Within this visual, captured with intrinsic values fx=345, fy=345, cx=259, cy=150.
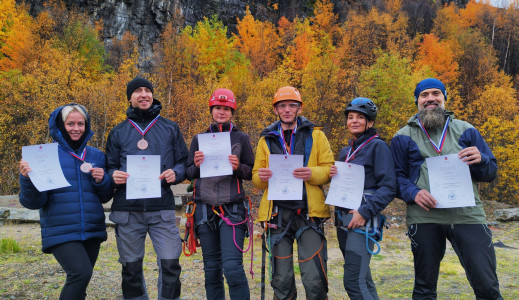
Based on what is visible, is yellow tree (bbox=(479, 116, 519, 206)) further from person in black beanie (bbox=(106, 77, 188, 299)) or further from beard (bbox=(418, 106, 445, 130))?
person in black beanie (bbox=(106, 77, 188, 299))

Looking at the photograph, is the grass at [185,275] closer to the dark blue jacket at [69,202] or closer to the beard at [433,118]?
the dark blue jacket at [69,202]

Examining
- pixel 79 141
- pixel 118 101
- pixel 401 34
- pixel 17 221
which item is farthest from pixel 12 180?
pixel 401 34

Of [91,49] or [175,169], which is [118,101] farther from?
[175,169]

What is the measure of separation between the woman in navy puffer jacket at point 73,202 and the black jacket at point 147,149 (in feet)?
0.45

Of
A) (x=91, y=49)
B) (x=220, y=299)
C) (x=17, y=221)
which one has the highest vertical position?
(x=91, y=49)

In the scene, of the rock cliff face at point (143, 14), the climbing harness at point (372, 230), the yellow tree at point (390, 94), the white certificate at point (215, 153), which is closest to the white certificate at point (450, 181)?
the climbing harness at point (372, 230)

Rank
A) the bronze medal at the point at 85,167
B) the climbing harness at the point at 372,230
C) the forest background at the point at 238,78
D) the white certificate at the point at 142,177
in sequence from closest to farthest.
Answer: the climbing harness at the point at 372,230 < the bronze medal at the point at 85,167 < the white certificate at the point at 142,177 < the forest background at the point at 238,78

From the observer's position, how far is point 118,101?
88.6 ft

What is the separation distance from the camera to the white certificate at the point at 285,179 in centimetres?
350

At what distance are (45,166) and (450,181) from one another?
3792mm

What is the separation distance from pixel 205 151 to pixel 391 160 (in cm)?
195

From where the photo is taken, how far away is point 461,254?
10.4 ft

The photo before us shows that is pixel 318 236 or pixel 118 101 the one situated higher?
pixel 118 101

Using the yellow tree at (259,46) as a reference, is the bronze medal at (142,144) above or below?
below
